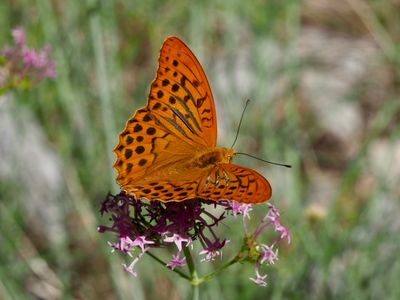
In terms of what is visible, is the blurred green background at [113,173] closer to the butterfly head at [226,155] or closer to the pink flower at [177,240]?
the butterfly head at [226,155]

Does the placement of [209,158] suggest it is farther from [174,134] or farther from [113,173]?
[113,173]

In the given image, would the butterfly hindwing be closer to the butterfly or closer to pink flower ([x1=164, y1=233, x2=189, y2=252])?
the butterfly

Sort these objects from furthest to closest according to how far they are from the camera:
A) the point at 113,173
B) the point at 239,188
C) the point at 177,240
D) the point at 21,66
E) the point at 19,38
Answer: the point at 113,173, the point at 19,38, the point at 21,66, the point at 177,240, the point at 239,188

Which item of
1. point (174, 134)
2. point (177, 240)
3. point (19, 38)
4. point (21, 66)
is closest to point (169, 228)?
point (177, 240)

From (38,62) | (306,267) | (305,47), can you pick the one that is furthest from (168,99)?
(305,47)

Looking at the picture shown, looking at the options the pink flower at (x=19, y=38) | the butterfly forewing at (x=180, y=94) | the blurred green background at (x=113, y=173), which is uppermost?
the pink flower at (x=19, y=38)

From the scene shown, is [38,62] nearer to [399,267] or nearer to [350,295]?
[350,295]

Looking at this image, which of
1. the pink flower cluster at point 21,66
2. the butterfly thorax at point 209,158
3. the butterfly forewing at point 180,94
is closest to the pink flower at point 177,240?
the butterfly thorax at point 209,158
